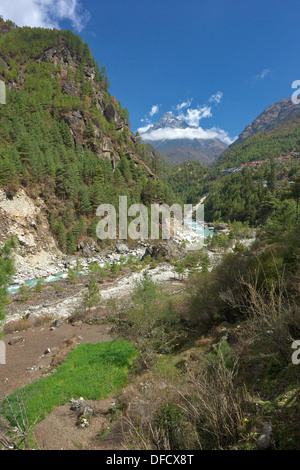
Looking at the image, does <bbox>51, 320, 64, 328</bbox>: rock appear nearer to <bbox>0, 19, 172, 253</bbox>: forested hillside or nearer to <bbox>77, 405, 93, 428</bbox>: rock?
<bbox>77, 405, 93, 428</bbox>: rock

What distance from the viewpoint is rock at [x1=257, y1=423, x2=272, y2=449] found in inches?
162

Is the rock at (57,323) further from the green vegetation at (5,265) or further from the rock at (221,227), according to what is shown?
the rock at (221,227)

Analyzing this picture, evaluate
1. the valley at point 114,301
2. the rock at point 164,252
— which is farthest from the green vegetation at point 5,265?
the rock at point 164,252

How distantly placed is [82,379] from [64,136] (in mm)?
64060

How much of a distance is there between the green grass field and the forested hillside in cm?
3107

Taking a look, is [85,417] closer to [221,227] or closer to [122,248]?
[122,248]

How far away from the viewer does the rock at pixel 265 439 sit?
411 cm

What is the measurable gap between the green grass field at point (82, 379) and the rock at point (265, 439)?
5322mm

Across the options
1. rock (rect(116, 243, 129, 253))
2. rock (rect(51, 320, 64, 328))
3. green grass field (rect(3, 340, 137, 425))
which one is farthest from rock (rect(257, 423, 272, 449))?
rock (rect(116, 243, 129, 253))

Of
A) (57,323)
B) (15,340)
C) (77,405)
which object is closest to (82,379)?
(77,405)

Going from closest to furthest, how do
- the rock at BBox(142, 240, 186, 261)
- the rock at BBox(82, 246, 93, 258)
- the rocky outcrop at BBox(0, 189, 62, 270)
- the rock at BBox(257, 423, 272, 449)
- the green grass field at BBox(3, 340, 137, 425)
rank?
the rock at BBox(257, 423, 272, 449) → the green grass field at BBox(3, 340, 137, 425) → the rocky outcrop at BBox(0, 189, 62, 270) → the rock at BBox(82, 246, 93, 258) → the rock at BBox(142, 240, 186, 261)

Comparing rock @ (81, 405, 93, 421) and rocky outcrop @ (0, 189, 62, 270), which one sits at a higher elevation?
rocky outcrop @ (0, 189, 62, 270)

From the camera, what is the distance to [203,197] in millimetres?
142250

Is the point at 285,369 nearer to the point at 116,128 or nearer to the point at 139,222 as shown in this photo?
the point at 139,222
